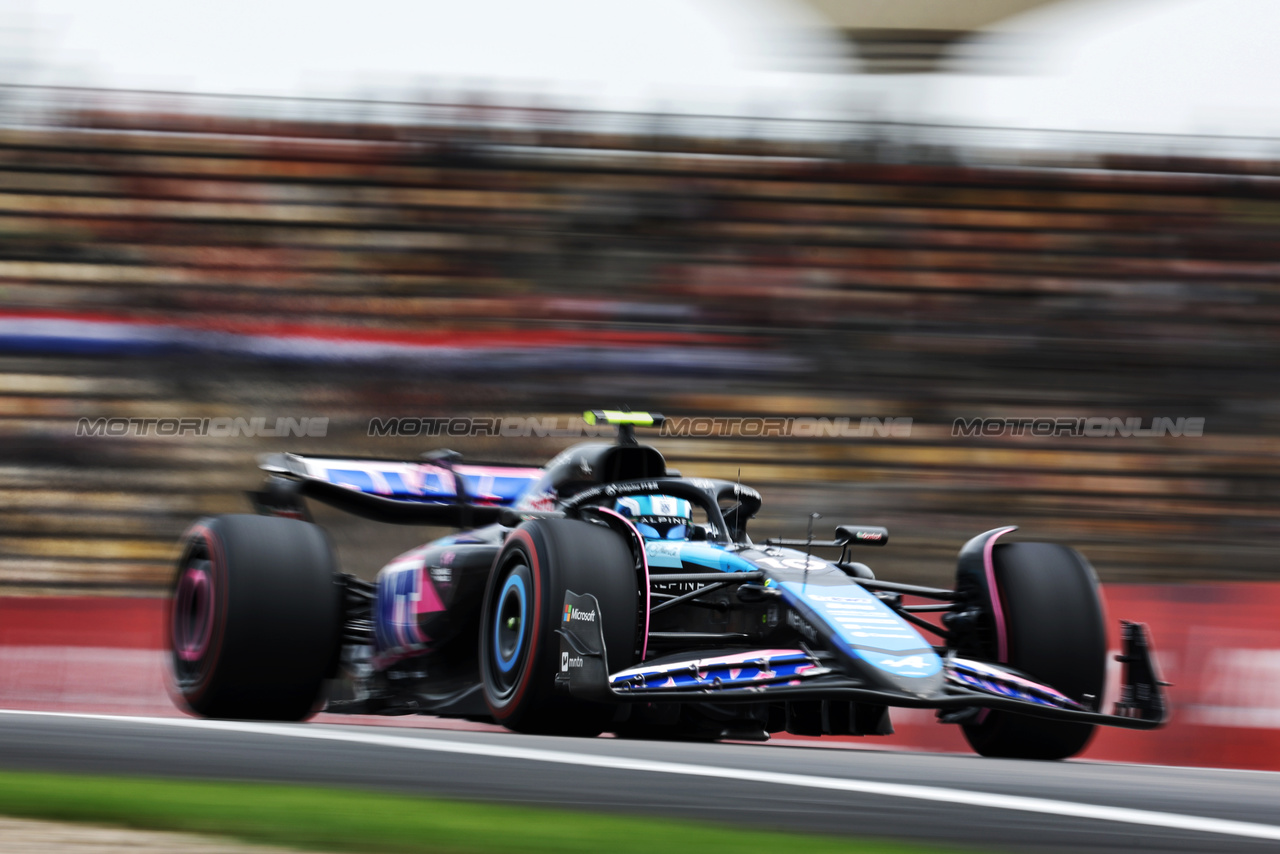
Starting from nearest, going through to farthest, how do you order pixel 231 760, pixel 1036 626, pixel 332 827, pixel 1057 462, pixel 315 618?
pixel 332 827 < pixel 231 760 < pixel 1036 626 < pixel 315 618 < pixel 1057 462

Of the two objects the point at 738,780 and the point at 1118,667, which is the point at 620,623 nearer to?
the point at 738,780

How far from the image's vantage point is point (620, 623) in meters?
5.54

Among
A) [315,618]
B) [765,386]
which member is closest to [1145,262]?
[765,386]

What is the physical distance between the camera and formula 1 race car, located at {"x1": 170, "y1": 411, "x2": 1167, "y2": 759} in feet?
18.0

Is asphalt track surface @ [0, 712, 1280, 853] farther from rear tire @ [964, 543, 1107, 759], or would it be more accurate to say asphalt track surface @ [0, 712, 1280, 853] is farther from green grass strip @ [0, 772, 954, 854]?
rear tire @ [964, 543, 1107, 759]

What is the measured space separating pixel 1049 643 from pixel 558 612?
6.67ft

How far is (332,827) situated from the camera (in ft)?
9.55

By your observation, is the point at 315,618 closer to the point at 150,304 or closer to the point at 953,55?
the point at 150,304

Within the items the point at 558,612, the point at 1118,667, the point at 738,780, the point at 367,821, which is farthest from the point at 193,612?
the point at 1118,667

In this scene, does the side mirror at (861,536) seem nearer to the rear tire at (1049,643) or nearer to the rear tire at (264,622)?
the rear tire at (1049,643)

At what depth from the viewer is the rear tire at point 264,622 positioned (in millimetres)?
6660

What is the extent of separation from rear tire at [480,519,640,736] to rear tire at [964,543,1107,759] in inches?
63.6

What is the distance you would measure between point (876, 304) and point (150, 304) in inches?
233

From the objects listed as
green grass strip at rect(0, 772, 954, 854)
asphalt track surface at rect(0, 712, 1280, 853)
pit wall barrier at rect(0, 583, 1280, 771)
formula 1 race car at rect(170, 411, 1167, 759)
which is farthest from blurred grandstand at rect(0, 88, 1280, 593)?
green grass strip at rect(0, 772, 954, 854)
